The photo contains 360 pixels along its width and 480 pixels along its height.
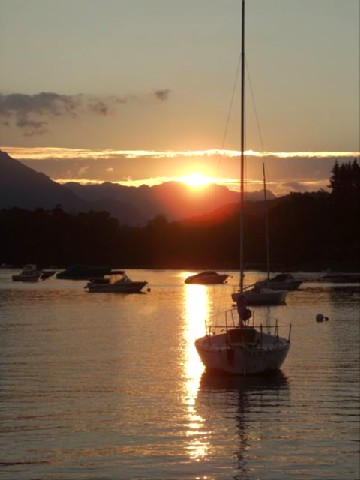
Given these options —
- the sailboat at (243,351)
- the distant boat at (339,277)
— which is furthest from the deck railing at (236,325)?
the distant boat at (339,277)

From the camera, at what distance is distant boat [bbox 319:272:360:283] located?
566 ft

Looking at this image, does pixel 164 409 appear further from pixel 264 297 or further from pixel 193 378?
pixel 264 297

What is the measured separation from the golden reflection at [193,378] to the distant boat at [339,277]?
6667 centimetres

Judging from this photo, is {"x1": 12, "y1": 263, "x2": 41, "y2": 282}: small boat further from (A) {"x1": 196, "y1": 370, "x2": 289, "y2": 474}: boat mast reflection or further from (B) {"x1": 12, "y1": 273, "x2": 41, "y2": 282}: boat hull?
(A) {"x1": 196, "y1": 370, "x2": 289, "y2": 474}: boat mast reflection

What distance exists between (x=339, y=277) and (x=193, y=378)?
445 feet

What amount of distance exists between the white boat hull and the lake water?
1.95 ft

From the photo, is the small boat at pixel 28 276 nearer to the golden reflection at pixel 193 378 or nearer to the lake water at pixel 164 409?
the golden reflection at pixel 193 378

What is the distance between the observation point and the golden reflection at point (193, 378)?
32022mm

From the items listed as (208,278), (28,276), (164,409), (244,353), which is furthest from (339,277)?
(164,409)

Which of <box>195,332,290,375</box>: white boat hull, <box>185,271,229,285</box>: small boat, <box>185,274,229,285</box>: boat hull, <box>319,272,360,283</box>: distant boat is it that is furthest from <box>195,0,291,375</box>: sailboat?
<box>319,272,360,283</box>: distant boat

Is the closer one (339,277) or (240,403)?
(240,403)

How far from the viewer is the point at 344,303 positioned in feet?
358

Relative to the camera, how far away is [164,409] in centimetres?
3894

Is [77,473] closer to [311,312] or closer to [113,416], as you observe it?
[113,416]
